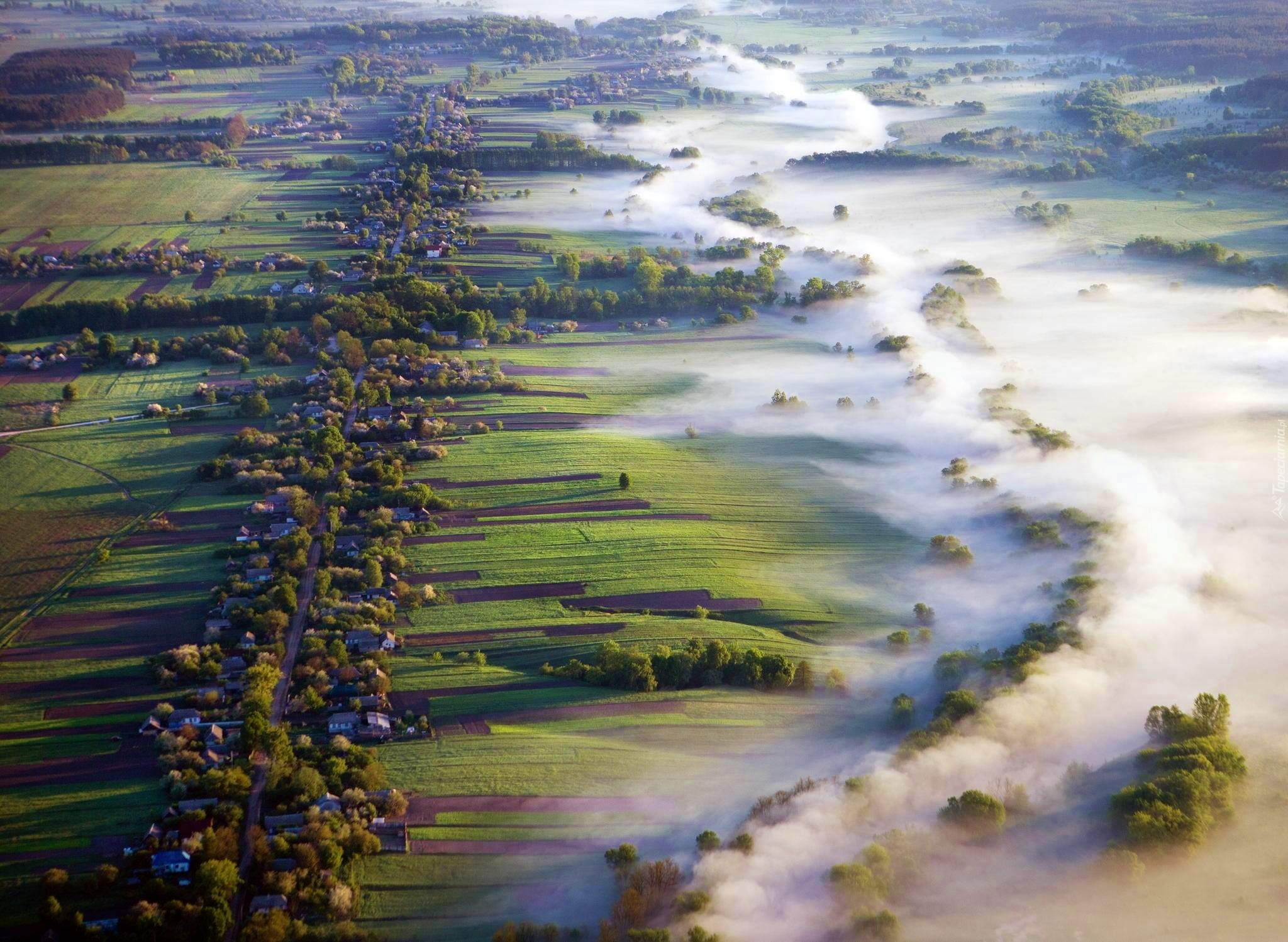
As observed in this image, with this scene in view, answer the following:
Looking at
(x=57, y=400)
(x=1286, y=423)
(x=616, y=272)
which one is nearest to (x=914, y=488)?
(x=1286, y=423)

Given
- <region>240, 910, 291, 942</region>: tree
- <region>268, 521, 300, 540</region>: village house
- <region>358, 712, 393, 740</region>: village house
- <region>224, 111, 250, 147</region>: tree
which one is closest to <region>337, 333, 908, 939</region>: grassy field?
<region>358, 712, 393, 740</region>: village house

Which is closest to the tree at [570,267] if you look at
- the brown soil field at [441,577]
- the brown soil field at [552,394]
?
the brown soil field at [552,394]

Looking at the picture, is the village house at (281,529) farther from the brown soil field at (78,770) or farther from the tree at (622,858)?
the tree at (622,858)

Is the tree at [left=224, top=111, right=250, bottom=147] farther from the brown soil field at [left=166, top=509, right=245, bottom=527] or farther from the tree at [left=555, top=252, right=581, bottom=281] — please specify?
the brown soil field at [left=166, top=509, right=245, bottom=527]

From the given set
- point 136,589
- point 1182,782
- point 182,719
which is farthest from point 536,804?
point 136,589

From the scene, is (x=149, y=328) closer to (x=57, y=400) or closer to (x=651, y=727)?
(x=57, y=400)
